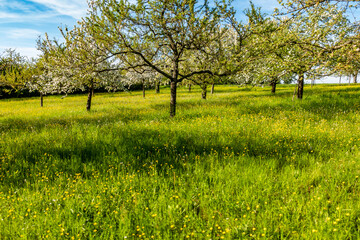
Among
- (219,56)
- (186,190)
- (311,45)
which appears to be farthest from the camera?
(219,56)

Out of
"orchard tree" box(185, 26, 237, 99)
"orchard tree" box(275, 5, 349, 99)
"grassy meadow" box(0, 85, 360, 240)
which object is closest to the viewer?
"grassy meadow" box(0, 85, 360, 240)

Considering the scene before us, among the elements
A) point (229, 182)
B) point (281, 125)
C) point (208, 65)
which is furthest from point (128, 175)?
point (208, 65)

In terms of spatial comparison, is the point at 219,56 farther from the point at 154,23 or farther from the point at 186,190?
the point at 186,190

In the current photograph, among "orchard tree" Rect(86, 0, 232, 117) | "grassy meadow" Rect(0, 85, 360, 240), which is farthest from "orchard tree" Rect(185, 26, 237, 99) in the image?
"grassy meadow" Rect(0, 85, 360, 240)

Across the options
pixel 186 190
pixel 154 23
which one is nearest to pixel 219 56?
pixel 154 23

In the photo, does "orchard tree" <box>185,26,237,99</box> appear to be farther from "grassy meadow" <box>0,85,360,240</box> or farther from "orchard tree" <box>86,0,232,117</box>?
"grassy meadow" <box>0,85,360,240</box>

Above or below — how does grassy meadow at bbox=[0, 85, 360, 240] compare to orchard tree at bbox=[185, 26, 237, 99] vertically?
below

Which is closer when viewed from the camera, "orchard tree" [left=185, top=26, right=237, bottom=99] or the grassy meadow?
the grassy meadow

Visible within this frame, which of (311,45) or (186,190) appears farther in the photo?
(311,45)

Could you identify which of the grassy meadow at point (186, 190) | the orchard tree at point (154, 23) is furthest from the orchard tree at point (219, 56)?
the grassy meadow at point (186, 190)

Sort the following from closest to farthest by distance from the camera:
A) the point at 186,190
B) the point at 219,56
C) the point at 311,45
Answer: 1. the point at 186,190
2. the point at 311,45
3. the point at 219,56

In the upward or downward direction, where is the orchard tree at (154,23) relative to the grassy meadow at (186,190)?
upward

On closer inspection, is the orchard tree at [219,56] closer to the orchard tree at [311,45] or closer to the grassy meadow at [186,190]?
the orchard tree at [311,45]

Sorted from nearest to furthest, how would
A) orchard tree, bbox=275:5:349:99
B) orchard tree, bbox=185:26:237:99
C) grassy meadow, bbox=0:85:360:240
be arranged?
1. grassy meadow, bbox=0:85:360:240
2. orchard tree, bbox=275:5:349:99
3. orchard tree, bbox=185:26:237:99
